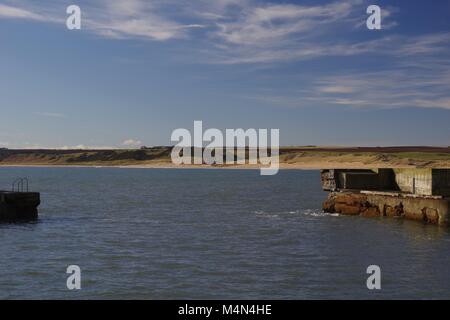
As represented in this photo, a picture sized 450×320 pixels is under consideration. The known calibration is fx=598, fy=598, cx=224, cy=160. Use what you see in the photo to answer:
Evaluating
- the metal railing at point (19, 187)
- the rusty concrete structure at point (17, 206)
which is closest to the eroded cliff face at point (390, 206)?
the rusty concrete structure at point (17, 206)

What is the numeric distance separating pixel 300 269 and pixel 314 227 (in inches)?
497

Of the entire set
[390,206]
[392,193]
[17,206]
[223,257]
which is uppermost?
[392,193]

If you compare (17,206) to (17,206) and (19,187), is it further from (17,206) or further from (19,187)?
(19,187)

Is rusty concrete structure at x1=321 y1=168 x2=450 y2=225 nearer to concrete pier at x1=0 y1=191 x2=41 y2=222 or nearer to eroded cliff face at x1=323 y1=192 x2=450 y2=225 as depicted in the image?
eroded cliff face at x1=323 y1=192 x2=450 y2=225

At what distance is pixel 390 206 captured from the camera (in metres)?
37.2

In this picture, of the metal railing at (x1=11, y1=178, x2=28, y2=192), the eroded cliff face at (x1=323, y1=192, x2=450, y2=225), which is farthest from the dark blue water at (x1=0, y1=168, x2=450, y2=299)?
the metal railing at (x1=11, y1=178, x2=28, y2=192)

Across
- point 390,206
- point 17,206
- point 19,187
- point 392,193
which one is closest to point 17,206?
point 17,206

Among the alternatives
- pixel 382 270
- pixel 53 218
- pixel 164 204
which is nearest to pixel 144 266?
pixel 382 270

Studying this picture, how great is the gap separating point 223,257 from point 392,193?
687 inches

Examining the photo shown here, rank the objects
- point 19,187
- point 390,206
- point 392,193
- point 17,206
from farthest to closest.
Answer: point 19,187, point 17,206, point 392,193, point 390,206

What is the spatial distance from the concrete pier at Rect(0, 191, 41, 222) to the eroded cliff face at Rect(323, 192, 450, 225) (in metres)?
20.0

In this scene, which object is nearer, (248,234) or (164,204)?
(248,234)

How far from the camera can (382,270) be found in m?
21.4
